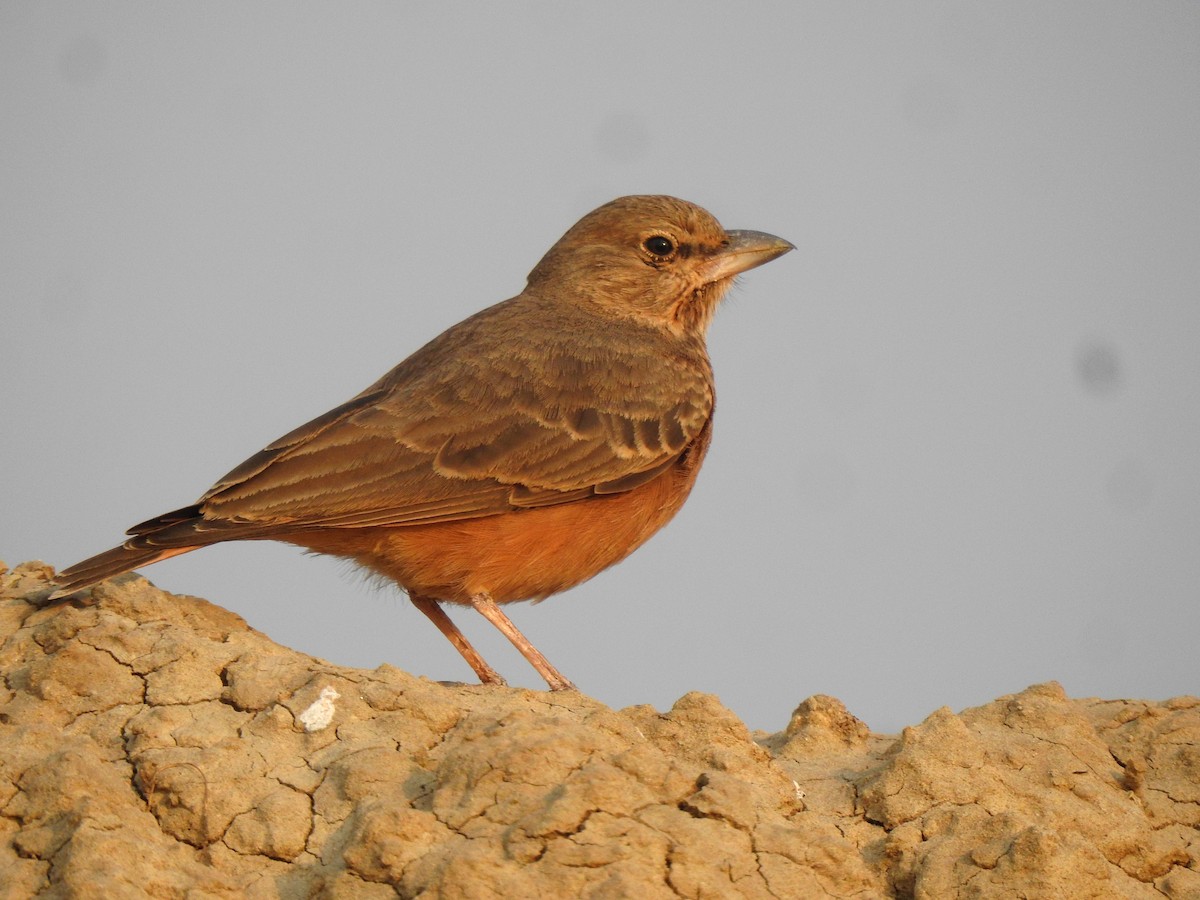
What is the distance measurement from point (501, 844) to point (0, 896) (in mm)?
1422

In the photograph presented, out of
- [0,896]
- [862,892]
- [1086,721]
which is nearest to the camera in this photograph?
[0,896]

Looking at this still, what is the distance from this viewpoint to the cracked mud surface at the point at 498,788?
13.2 feet

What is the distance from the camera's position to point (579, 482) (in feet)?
22.6

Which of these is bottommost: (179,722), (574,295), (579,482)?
(179,722)

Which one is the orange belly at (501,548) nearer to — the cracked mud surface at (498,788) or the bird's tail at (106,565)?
the bird's tail at (106,565)

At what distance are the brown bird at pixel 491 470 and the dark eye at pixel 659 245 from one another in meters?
0.41

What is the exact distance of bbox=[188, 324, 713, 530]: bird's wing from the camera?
636 centimetres

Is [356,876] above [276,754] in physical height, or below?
below

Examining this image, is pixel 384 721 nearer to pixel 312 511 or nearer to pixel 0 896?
pixel 0 896

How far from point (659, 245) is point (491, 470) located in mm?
2176

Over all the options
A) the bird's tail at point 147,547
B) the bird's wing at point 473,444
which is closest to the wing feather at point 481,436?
the bird's wing at point 473,444

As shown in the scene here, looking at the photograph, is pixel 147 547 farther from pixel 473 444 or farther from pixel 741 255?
pixel 741 255

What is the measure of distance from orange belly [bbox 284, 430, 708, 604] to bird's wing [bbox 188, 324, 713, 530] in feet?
0.26

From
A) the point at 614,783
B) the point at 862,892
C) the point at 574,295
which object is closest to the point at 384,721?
the point at 614,783
